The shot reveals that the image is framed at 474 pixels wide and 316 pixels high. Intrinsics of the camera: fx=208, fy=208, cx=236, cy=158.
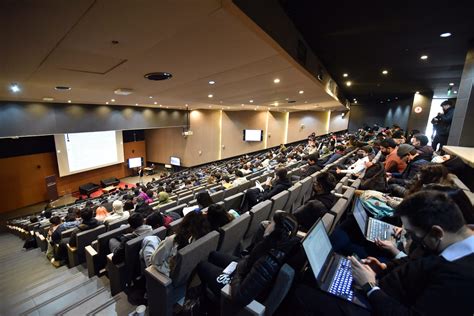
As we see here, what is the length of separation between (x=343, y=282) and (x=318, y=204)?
41.6 inches

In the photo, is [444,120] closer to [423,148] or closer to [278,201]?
[423,148]

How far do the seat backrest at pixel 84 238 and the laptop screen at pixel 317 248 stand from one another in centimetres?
417

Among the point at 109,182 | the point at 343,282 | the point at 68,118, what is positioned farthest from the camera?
the point at 109,182

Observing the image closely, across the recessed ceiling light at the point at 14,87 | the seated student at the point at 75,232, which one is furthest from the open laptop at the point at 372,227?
the recessed ceiling light at the point at 14,87

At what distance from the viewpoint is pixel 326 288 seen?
→ 136cm

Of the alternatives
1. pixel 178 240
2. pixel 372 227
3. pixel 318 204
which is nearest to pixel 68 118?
pixel 178 240

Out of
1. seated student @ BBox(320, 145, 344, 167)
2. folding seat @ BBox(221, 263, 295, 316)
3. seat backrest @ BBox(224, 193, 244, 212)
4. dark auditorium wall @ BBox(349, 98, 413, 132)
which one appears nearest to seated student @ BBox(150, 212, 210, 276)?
folding seat @ BBox(221, 263, 295, 316)

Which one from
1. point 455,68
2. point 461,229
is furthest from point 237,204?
point 455,68

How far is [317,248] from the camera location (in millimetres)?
1520

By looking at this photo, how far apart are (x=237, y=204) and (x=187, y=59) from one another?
299 cm

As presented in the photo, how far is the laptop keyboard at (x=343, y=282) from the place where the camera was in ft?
4.34

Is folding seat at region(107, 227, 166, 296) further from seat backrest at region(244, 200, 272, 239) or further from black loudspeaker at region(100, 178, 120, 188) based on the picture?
black loudspeaker at region(100, 178, 120, 188)

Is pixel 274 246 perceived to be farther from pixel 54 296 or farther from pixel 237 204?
pixel 54 296

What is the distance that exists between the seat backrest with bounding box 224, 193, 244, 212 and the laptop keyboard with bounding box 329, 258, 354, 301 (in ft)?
9.33
